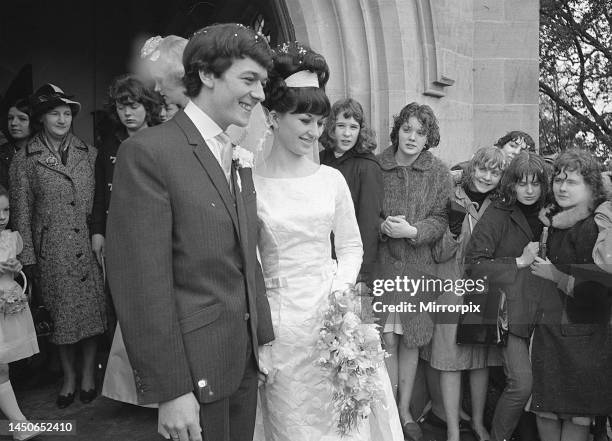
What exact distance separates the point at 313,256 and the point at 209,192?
0.85 m

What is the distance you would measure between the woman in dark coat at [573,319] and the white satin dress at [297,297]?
4.44 ft

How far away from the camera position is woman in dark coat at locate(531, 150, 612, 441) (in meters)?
3.44

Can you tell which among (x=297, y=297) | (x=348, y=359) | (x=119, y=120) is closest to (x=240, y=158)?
(x=297, y=297)

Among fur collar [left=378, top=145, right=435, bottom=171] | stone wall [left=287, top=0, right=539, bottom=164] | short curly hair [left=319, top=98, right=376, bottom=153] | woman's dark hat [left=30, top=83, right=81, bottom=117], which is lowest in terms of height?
fur collar [left=378, top=145, right=435, bottom=171]

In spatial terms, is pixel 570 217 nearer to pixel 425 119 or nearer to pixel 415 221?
pixel 415 221

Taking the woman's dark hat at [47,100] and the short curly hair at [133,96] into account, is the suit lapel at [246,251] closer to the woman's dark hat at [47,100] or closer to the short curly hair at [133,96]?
the short curly hair at [133,96]

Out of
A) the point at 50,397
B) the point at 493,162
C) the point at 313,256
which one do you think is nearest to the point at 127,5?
the point at 50,397

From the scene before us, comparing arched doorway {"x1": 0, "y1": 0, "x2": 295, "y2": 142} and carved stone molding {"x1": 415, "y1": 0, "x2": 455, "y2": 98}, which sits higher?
arched doorway {"x1": 0, "y1": 0, "x2": 295, "y2": 142}

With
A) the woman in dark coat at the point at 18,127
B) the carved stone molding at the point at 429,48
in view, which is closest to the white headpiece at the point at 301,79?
the carved stone molding at the point at 429,48

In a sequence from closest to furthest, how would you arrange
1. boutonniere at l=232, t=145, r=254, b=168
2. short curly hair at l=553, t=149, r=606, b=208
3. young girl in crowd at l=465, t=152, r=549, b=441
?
boutonniere at l=232, t=145, r=254, b=168 < short curly hair at l=553, t=149, r=606, b=208 < young girl in crowd at l=465, t=152, r=549, b=441

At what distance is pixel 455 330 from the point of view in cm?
395

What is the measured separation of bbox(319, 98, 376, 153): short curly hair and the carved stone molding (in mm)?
1430

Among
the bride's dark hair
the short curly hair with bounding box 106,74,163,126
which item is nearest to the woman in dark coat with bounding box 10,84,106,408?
the short curly hair with bounding box 106,74,163,126

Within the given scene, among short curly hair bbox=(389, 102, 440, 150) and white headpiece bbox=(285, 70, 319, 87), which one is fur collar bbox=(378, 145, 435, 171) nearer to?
short curly hair bbox=(389, 102, 440, 150)
